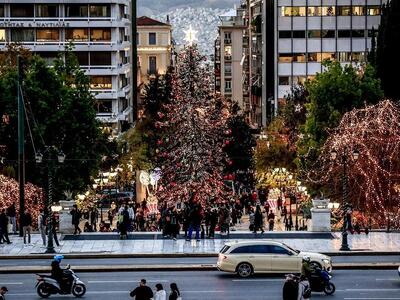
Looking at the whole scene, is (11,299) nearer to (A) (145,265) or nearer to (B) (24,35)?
(A) (145,265)

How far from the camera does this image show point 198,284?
42.0 metres

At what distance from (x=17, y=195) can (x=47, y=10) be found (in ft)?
151

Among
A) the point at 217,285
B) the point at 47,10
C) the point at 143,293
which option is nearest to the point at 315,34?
the point at 47,10

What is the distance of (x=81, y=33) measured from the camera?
357 feet

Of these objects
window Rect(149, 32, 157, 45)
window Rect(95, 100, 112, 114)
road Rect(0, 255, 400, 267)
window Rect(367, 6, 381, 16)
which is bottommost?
road Rect(0, 255, 400, 267)

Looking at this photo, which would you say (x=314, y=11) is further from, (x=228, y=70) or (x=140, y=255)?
(x=140, y=255)

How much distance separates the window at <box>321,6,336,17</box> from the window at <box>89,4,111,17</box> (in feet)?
76.7

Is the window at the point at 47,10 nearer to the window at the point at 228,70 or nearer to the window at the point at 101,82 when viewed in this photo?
the window at the point at 101,82

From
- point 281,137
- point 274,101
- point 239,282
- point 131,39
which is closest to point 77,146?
point 281,137

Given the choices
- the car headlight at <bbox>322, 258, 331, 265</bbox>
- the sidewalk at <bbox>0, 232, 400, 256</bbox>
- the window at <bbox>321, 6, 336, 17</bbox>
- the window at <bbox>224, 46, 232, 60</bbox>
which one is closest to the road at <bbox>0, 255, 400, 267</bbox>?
the sidewalk at <bbox>0, 232, 400, 256</bbox>

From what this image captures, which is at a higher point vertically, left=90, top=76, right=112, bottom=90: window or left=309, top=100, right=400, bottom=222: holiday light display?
left=90, top=76, right=112, bottom=90: window

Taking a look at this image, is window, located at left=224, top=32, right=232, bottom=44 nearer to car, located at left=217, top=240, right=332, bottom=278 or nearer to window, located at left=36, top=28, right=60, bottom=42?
window, located at left=36, top=28, right=60, bottom=42

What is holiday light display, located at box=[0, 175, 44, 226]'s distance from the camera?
6324cm

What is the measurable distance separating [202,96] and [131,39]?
51827mm
